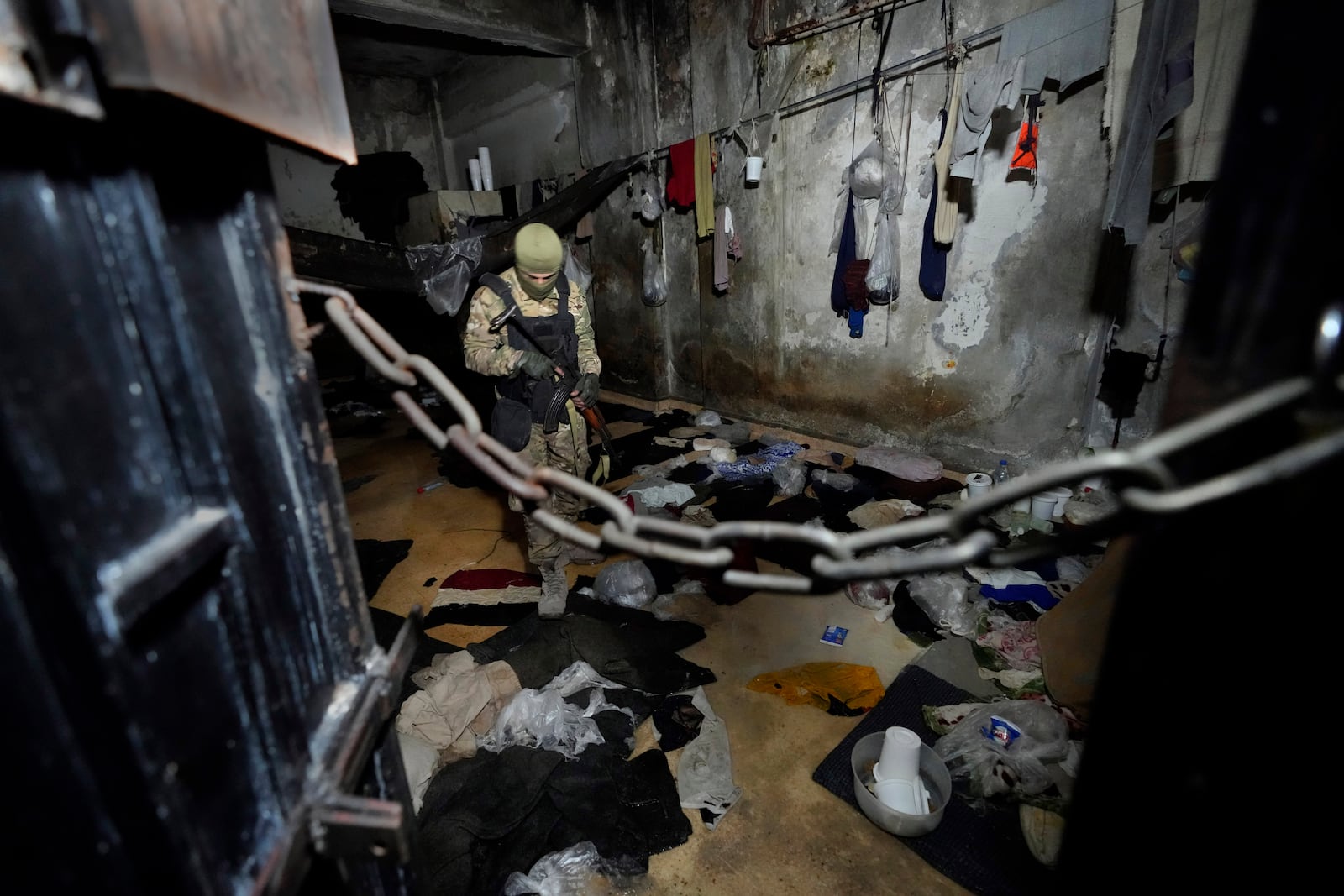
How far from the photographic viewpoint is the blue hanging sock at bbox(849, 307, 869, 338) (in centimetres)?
548

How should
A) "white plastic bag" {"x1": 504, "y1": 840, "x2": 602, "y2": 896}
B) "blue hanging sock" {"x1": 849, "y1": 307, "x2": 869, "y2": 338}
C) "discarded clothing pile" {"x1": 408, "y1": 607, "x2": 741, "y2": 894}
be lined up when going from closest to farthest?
"white plastic bag" {"x1": 504, "y1": 840, "x2": 602, "y2": 896} < "discarded clothing pile" {"x1": 408, "y1": 607, "x2": 741, "y2": 894} < "blue hanging sock" {"x1": 849, "y1": 307, "x2": 869, "y2": 338}

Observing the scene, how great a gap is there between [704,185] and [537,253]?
3.41 meters

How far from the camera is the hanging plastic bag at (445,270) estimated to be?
5262 mm

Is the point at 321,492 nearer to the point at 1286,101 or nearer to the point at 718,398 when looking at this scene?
the point at 1286,101

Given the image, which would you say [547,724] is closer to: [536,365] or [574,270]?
[536,365]

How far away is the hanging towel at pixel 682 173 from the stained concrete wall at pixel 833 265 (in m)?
0.32

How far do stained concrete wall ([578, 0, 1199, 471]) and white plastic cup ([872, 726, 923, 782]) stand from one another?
134 inches

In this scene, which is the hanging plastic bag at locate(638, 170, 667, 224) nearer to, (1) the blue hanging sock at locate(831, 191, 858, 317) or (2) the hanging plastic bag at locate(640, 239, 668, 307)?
(2) the hanging plastic bag at locate(640, 239, 668, 307)

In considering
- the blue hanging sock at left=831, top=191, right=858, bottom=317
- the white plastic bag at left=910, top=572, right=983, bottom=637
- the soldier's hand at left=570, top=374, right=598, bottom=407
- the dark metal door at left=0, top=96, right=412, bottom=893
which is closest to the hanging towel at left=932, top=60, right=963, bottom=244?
the blue hanging sock at left=831, top=191, right=858, bottom=317

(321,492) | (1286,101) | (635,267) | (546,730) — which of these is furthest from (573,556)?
(635,267)

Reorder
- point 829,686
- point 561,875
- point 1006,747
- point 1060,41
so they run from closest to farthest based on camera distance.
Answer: point 561,875
point 1006,747
point 829,686
point 1060,41

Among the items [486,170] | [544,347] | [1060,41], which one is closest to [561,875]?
[544,347]

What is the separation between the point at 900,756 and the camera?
7.43ft

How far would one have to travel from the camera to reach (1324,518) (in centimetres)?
51
